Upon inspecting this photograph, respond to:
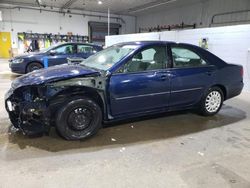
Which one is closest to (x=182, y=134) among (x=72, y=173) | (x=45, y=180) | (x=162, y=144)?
(x=162, y=144)

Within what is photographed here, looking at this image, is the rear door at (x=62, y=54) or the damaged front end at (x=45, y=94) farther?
the rear door at (x=62, y=54)

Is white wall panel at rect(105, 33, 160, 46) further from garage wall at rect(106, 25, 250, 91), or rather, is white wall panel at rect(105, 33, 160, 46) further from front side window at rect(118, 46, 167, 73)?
front side window at rect(118, 46, 167, 73)

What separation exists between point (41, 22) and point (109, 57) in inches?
558

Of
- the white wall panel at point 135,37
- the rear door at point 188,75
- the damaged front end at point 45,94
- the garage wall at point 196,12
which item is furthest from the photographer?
the garage wall at point 196,12

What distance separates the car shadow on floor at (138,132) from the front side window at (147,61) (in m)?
0.91

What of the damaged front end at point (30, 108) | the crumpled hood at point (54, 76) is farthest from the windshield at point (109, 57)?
the damaged front end at point (30, 108)

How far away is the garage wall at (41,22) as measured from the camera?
48.5 ft

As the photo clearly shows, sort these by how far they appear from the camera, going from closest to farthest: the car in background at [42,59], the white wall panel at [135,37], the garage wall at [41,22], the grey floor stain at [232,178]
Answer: the grey floor stain at [232,178], the car in background at [42,59], the white wall panel at [135,37], the garage wall at [41,22]

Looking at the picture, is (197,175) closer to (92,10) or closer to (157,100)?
(157,100)

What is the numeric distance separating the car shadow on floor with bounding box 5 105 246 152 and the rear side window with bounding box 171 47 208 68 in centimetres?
96

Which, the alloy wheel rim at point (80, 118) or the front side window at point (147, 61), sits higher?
the front side window at point (147, 61)

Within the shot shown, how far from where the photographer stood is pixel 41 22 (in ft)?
51.2

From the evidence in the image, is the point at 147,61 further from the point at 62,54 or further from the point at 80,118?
the point at 62,54

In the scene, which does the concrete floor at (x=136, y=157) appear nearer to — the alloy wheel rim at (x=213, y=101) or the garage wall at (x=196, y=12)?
the alloy wheel rim at (x=213, y=101)
